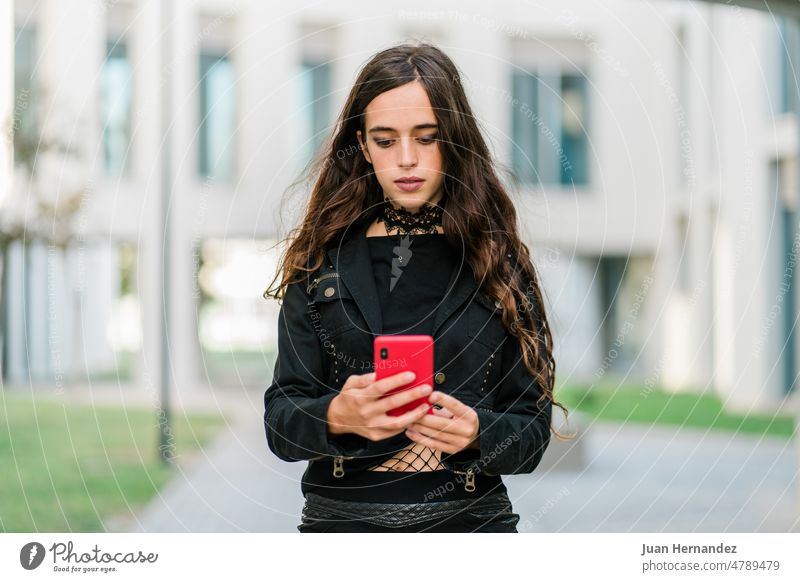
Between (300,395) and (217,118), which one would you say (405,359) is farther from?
(217,118)

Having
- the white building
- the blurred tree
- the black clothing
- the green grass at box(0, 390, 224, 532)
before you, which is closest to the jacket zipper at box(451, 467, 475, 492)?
the black clothing

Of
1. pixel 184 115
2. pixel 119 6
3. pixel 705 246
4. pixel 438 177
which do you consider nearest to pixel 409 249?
Result: pixel 438 177

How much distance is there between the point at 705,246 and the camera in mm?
17969

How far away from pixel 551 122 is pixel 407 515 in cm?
1774

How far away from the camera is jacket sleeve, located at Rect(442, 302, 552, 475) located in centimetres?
225

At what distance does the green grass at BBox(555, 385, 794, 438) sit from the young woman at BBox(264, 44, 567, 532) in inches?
323

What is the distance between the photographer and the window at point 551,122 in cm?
1878

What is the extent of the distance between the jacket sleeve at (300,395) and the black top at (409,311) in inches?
4.1

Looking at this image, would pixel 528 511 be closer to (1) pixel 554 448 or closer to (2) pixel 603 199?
(1) pixel 554 448

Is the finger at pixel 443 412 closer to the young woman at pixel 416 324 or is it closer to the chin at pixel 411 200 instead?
the young woman at pixel 416 324

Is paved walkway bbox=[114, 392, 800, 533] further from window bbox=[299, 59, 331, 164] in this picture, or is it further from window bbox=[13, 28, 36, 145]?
window bbox=[13, 28, 36, 145]

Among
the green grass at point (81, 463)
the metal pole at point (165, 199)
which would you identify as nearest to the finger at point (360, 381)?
the green grass at point (81, 463)


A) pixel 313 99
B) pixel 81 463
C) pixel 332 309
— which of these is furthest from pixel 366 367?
pixel 313 99

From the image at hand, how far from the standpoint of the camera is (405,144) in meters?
2.38
